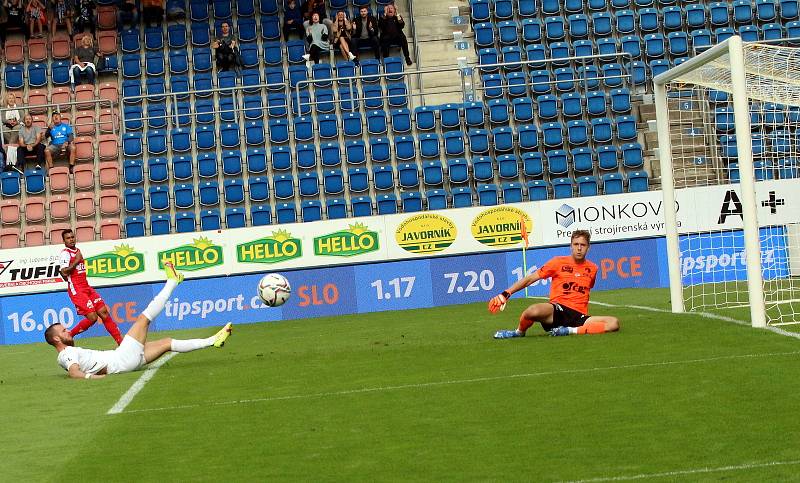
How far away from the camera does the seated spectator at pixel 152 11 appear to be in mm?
33094

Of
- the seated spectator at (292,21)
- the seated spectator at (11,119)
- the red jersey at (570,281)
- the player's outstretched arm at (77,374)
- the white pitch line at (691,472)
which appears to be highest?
the seated spectator at (292,21)

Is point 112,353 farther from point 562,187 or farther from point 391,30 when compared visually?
point 391,30

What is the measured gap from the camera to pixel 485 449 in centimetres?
836

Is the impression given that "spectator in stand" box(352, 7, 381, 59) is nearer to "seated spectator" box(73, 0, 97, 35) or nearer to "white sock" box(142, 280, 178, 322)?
"seated spectator" box(73, 0, 97, 35)

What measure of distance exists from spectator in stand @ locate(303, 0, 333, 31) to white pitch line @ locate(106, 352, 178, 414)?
17.1 m

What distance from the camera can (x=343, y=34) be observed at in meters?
32.1

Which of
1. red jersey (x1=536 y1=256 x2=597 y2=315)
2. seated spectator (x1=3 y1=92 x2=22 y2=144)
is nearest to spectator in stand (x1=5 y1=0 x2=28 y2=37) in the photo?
seated spectator (x1=3 y1=92 x2=22 y2=144)

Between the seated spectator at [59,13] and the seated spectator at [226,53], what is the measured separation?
14.6 feet

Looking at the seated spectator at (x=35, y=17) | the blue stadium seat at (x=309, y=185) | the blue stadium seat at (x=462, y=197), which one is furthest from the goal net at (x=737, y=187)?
the seated spectator at (x=35, y=17)

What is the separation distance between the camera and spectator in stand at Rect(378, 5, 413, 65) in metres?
31.8

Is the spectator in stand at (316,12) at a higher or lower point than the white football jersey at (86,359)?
higher

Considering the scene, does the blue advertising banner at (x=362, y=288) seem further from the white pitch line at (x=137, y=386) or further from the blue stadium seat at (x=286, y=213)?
the white pitch line at (x=137, y=386)

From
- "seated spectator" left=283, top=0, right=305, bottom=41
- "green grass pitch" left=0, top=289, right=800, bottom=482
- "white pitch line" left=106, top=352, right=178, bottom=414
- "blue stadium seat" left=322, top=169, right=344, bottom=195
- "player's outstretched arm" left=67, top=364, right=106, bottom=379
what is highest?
"seated spectator" left=283, top=0, right=305, bottom=41

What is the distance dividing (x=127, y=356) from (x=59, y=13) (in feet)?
71.1
